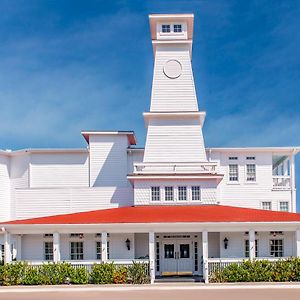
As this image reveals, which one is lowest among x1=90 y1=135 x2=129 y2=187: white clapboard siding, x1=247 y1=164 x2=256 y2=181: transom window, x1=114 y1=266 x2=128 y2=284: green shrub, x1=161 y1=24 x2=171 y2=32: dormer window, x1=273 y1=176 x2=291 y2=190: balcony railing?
x1=114 y1=266 x2=128 y2=284: green shrub

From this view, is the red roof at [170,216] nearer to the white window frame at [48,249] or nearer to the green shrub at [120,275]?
the white window frame at [48,249]

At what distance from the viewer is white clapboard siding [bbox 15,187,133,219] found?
33156 mm

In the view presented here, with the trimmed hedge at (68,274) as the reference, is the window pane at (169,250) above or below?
above

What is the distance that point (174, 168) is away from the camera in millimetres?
32094

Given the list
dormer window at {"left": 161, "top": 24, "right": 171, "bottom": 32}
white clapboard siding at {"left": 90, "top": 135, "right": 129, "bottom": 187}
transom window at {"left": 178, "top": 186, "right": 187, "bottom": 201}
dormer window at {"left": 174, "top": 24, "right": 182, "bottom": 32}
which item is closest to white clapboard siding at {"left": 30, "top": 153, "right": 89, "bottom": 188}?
white clapboard siding at {"left": 90, "top": 135, "right": 129, "bottom": 187}

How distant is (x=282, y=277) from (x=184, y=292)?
19.3 feet

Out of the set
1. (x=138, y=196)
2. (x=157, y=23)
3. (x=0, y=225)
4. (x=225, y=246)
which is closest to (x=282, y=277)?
(x=225, y=246)

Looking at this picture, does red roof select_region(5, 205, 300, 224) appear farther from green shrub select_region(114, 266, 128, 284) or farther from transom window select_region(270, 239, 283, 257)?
green shrub select_region(114, 266, 128, 284)

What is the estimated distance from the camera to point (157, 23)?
3428 centimetres

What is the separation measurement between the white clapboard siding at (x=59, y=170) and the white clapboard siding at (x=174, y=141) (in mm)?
6047

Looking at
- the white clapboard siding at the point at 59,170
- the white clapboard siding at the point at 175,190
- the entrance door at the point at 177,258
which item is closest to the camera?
the entrance door at the point at 177,258

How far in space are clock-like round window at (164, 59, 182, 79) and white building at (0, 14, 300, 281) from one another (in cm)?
6

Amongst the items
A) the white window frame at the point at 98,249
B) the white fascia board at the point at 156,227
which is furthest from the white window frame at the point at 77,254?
the white fascia board at the point at 156,227

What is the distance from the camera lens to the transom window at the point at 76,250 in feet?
95.2
